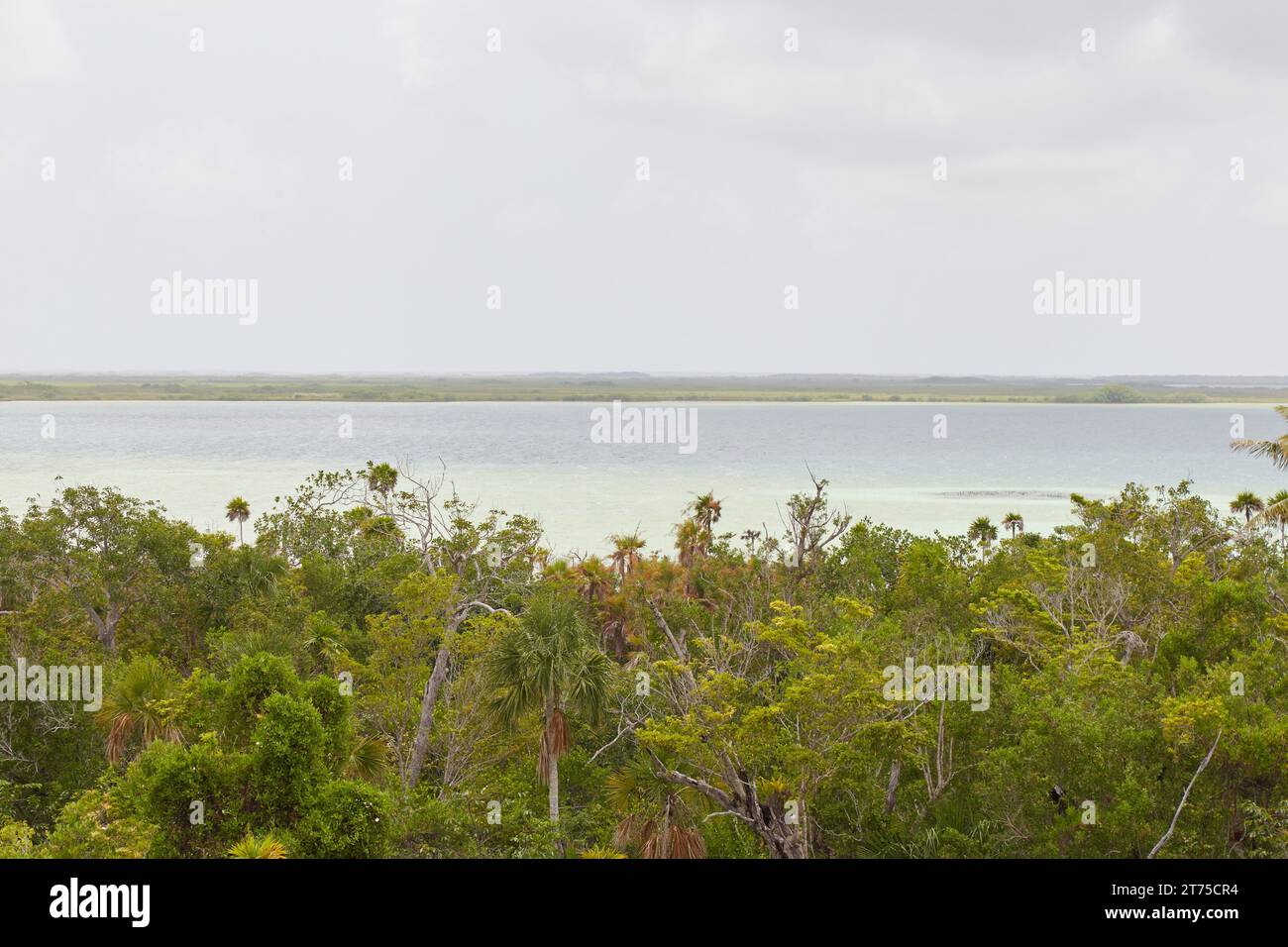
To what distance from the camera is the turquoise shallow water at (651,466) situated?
265 ft

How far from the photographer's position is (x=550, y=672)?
1741 cm

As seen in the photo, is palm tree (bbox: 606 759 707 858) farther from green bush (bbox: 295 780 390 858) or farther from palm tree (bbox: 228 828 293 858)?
palm tree (bbox: 228 828 293 858)

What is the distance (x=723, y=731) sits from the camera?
16875 mm

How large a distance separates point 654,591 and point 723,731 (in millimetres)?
13887

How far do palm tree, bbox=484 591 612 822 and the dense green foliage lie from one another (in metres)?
0.06

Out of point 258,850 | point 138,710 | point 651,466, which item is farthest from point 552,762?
point 651,466

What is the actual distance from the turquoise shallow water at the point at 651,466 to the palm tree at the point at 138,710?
31.7 m

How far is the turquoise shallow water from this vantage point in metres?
80.8

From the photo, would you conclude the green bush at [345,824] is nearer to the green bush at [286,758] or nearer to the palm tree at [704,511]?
the green bush at [286,758]

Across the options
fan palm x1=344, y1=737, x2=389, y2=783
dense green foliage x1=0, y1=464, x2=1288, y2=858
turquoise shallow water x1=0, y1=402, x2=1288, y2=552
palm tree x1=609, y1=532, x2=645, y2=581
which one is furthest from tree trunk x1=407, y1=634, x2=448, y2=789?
turquoise shallow water x1=0, y1=402, x2=1288, y2=552

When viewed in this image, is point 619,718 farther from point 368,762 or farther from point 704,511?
point 704,511

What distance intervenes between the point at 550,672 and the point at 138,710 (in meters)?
7.99
